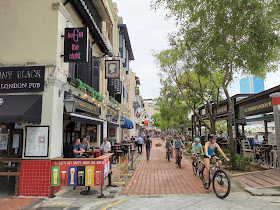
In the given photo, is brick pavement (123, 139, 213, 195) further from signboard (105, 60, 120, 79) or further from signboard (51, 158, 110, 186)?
signboard (105, 60, 120, 79)

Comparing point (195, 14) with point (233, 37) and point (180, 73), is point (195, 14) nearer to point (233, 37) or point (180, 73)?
point (233, 37)

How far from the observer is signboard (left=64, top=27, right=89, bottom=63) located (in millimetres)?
7672

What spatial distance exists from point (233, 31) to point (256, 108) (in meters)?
4.80

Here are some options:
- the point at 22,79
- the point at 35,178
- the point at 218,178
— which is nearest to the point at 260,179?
the point at 218,178

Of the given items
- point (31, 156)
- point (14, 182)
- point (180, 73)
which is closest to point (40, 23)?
point (31, 156)

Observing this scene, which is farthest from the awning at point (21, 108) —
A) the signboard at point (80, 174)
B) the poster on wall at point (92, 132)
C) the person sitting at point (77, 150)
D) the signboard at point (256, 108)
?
the signboard at point (256, 108)

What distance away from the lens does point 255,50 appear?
9.19m

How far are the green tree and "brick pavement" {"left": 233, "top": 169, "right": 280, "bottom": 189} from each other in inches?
170

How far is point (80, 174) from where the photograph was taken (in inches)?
252

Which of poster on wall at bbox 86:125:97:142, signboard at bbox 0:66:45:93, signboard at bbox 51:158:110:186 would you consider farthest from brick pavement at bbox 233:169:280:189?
poster on wall at bbox 86:125:97:142

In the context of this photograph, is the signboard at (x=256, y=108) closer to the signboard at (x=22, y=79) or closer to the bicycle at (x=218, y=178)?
the bicycle at (x=218, y=178)

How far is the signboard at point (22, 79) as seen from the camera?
23.2 ft

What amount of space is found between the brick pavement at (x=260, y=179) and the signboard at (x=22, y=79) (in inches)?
300

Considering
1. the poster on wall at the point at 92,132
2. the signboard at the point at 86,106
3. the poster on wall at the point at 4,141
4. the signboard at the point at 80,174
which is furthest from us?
the poster on wall at the point at 92,132
